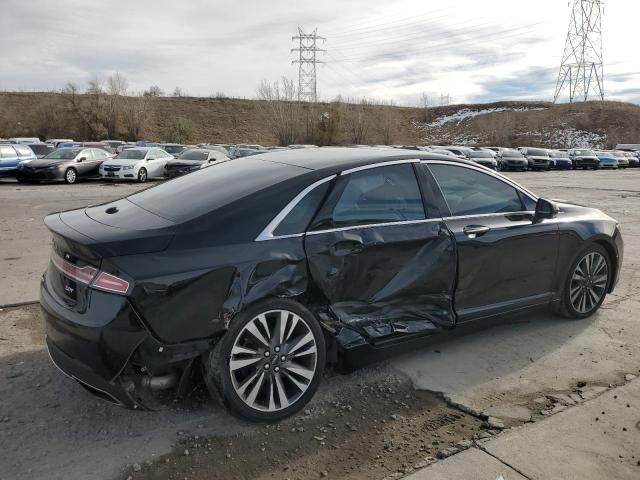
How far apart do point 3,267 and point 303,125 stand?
5816cm

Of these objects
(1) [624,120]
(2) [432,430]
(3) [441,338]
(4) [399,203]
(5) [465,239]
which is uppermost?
(1) [624,120]

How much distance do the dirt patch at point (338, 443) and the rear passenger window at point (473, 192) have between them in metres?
1.41

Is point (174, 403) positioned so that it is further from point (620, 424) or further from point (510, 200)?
point (510, 200)

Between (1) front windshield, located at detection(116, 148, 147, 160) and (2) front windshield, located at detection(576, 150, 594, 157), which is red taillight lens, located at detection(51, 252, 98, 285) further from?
(2) front windshield, located at detection(576, 150, 594, 157)

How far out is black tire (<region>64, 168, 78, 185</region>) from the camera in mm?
20281

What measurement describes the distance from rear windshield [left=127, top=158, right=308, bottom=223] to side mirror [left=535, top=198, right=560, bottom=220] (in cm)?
209

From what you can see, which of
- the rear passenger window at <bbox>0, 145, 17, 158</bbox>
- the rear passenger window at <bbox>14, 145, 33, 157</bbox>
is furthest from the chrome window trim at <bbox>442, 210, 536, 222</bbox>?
the rear passenger window at <bbox>14, 145, 33, 157</bbox>

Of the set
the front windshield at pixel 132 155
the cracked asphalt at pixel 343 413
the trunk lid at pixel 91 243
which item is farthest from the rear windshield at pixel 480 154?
the trunk lid at pixel 91 243

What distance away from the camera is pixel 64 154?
69.8ft

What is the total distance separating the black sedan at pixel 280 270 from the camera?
2.85 meters

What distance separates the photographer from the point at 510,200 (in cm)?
440

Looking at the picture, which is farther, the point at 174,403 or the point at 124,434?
the point at 174,403

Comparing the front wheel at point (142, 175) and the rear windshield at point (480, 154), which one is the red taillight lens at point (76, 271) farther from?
the rear windshield at point (480, 154)

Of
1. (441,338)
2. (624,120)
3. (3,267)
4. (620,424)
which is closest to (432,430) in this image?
(441,338)
